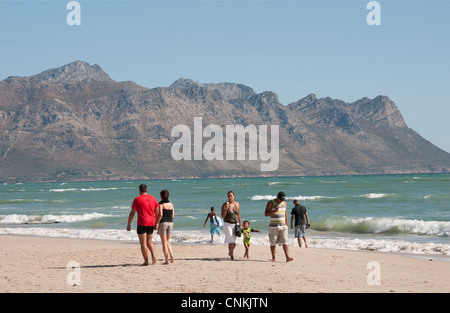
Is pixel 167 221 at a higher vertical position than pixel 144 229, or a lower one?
higher

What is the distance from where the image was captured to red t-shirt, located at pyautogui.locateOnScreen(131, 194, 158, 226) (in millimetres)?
12930

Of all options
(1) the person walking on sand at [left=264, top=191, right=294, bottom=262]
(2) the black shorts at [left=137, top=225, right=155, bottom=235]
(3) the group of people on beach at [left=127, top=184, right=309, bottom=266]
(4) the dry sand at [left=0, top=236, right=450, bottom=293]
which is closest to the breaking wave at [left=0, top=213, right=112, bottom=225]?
(4) the dry sand at [left=0, top=236, right=450, bottom=293]

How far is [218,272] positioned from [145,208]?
215cm

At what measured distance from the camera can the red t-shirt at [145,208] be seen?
12930mm

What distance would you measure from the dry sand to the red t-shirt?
1087 millimetres

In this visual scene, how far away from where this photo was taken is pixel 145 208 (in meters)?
13.0

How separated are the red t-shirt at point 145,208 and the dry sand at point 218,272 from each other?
1087 mm

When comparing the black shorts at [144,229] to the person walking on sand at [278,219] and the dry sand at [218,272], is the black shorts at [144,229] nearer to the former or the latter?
the dry sand at [218,272]

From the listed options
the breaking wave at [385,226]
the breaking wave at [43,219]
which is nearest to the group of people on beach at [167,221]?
the breaking wave at [385,226]

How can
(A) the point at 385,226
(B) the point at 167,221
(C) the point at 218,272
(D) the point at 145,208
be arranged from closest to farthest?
(C) the point at 218,272
(D) the point at 145,208
(B) the point at 167,221
(A) the point at 385,226

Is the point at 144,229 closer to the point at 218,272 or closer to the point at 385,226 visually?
the point at 218,272

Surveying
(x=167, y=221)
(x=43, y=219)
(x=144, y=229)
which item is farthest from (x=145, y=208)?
(x=43, y=219)

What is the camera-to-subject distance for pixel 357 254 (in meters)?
16.7

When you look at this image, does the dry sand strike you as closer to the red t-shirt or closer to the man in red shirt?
the man in red shirt
